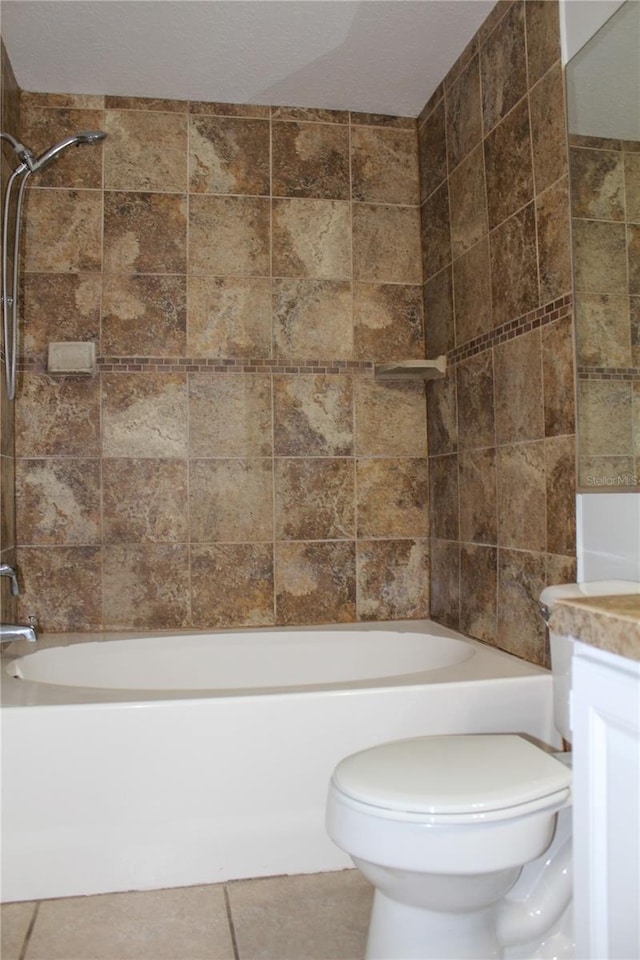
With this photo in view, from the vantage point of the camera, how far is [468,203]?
2.71 meters

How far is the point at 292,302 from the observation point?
9.95ft

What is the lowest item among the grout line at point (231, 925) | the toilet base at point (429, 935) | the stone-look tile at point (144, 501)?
the grout line at point (231, 925)

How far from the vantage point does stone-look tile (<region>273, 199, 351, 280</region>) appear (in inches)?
119

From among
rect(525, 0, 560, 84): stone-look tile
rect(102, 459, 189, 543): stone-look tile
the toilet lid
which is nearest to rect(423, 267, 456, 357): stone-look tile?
rect(525, 0, 560, 84): stone-look tile

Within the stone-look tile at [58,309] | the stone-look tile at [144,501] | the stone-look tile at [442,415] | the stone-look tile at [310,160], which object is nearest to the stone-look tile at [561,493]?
the stone-look tile at [442,415]

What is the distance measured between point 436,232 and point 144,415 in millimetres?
1357

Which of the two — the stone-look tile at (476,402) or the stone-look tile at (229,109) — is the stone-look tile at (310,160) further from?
the stone-look tile at (476,402)

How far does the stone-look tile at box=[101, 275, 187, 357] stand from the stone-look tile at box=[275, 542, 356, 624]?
92 cm

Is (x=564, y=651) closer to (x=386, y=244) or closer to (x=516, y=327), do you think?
(x=516, y=327)

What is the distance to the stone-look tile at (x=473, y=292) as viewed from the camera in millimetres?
2574

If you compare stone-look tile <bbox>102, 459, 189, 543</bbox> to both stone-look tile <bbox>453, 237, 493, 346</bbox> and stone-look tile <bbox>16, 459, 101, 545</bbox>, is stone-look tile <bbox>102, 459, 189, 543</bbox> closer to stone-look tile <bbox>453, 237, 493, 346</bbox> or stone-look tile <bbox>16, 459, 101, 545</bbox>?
stone-look tile <bbox>16, 459, 101, 545</bbox>

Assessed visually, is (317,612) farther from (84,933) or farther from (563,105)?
(563,105)

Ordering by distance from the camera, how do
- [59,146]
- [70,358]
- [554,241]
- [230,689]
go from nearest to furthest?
[230,689]
[554,241]
[59,146]
[70,358]

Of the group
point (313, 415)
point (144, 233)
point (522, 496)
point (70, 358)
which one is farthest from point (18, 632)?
point (144, 233)
